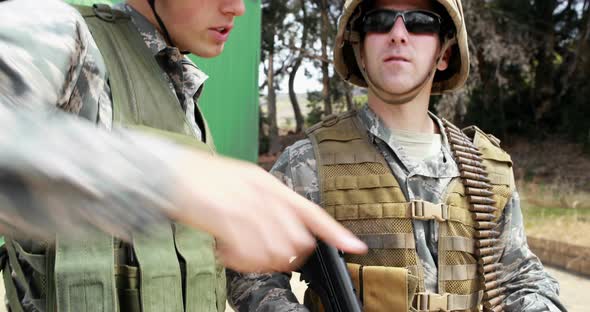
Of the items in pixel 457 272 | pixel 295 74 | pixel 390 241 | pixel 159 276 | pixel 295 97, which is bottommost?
pixel 295 97

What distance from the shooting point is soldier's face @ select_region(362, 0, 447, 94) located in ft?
6.43

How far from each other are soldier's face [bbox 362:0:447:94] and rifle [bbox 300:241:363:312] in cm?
69

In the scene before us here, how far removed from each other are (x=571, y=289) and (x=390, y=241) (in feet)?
15.3

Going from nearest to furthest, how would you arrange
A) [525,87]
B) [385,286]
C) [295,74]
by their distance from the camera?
[385,286]
[525,87]
[295,74]

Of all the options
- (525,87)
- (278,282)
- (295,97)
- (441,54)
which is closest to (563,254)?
(441,54)

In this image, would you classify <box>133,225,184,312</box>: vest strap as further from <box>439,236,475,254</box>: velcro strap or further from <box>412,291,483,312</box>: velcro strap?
<box>439,236,475,254</box>: velcro strap

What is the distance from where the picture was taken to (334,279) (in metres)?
1.55

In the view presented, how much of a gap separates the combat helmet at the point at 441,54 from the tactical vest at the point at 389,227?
27cm

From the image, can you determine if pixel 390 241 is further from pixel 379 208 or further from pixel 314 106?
pixel 314 106

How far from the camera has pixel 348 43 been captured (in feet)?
7.45

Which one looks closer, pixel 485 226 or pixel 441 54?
pixel 485 226

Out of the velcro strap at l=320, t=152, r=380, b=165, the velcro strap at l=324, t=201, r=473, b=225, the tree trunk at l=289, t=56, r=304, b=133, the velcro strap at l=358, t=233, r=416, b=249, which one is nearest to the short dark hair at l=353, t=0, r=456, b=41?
the velcro strap at l=320, t=152, r=380, b=165

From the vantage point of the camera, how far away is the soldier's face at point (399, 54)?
196 cm

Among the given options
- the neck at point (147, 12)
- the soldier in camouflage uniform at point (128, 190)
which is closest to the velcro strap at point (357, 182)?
the neck at point (147, 12)
